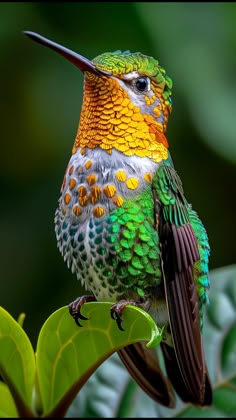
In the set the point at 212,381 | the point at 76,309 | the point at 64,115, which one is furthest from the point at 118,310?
the point at 64,115

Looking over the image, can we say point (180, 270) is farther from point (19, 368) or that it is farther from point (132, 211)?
point (19, 368)

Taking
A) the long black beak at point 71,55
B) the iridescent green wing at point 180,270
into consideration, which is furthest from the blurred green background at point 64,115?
the long black beak at point 71,55

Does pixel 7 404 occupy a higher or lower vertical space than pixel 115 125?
lower

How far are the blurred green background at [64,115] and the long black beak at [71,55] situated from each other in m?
2.38

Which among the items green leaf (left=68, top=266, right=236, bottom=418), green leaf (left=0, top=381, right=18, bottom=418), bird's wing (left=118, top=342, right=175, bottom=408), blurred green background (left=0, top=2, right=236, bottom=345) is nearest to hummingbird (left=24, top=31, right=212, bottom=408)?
bird's wing (left=118, top=342, right=175, bottom=408)

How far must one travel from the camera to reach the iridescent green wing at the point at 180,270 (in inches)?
70.4

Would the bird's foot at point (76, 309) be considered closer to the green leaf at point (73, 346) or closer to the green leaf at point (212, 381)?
the green leaf at point (73, 346)

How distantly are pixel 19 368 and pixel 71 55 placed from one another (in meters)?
0.80

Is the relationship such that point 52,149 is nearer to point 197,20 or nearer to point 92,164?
point 197,20

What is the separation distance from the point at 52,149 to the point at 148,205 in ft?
8.02

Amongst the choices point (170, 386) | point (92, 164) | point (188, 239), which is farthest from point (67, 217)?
point (170, 386)

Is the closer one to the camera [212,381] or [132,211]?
[132,211]

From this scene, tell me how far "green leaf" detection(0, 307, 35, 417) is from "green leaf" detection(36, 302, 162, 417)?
0.08 ft

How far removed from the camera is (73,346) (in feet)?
6.35
